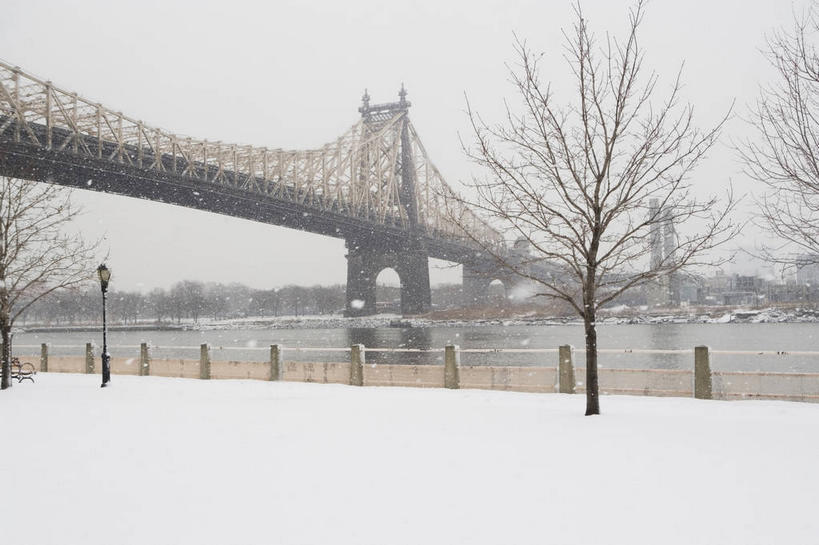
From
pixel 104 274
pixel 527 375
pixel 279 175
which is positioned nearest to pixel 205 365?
pixel 104 274

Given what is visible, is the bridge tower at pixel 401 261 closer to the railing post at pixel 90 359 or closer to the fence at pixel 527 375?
the railing post at pixel 90 359

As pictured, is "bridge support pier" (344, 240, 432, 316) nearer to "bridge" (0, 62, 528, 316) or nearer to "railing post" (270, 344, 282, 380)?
"bridge" (0, 62, 528, 316)

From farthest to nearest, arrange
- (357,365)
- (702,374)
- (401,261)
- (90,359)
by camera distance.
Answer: (401,261) → (90,359) → (357,365) → (702,374)

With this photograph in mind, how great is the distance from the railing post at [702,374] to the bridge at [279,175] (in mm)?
3871

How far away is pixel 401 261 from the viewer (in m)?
84.1

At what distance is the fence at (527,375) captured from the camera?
11.9 meters

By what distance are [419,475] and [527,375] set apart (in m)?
6.83

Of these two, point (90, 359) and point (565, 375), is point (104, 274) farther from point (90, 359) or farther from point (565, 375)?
point (565, 375)

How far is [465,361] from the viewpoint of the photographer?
130ft

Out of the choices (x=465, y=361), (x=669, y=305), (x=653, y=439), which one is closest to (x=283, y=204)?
(x=465, y=361)

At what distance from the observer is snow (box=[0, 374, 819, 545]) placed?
5777 mm

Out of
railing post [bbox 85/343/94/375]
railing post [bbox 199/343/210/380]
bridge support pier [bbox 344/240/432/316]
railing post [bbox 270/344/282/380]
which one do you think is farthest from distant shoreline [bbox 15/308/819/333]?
railing post [bbox 270/344/282/380]

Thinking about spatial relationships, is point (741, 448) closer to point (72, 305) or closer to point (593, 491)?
point (593, 491)

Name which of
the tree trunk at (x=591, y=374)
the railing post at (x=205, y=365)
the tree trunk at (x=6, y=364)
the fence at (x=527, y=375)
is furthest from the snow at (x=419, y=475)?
the tree trunk at (x=6, y=364)
